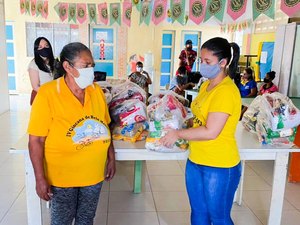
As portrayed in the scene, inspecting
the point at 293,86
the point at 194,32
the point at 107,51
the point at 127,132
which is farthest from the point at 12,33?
the point at 127,132

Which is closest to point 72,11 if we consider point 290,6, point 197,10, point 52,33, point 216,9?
point 52,33

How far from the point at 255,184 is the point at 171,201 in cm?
95

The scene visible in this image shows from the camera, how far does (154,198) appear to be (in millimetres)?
2650

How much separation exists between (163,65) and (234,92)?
932cm

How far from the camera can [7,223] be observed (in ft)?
7.19

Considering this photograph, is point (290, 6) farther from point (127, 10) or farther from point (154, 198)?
point (127, 10)

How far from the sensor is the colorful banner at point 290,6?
2783mm

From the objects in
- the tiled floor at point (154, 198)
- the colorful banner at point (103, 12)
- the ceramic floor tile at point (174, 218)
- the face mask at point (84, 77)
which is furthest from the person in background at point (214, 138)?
the colorful banner at point (103, 12)

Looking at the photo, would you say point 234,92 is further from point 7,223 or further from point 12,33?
point 12,33

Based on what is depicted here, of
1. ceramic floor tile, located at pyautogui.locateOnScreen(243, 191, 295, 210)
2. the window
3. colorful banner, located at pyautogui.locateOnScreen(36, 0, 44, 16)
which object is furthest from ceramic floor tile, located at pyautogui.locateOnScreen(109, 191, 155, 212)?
the window

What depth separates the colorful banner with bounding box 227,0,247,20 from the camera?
3.33m

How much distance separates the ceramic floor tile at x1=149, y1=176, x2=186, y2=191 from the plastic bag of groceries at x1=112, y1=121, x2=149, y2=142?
4.01 ft

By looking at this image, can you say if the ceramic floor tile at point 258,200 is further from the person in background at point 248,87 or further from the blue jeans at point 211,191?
the person in background at point 248,87

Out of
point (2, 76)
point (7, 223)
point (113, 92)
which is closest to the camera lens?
point (113, 92)
